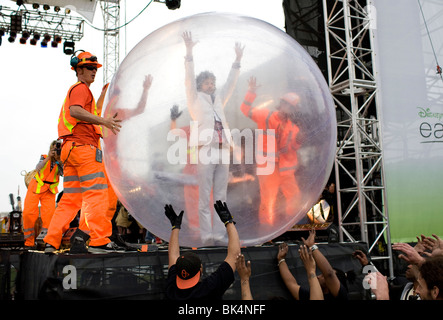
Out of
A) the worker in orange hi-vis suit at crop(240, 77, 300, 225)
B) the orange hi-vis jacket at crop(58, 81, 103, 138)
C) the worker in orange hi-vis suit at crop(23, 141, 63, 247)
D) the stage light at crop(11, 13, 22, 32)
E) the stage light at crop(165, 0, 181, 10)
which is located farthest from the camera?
the stage light at crop(11, 13, 22, 32)

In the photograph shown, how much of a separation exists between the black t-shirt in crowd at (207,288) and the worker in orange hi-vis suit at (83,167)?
0.79m

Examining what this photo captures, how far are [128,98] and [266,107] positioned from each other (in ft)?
2.50

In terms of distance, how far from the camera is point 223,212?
2223 mm

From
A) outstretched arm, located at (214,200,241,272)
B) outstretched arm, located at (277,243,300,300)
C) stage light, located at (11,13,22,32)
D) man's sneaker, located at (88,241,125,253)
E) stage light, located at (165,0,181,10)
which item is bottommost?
outstretched arm, located at (277,243,300,300)

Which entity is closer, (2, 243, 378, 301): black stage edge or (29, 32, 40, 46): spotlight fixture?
(2, 243, 378, 301): black stage edge

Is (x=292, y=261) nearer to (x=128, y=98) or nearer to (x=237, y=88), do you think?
(x=237, y=88)

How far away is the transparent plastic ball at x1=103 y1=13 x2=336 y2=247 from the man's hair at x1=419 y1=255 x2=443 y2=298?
81 centimetres

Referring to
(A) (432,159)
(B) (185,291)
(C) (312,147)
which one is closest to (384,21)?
(A) (432,159)

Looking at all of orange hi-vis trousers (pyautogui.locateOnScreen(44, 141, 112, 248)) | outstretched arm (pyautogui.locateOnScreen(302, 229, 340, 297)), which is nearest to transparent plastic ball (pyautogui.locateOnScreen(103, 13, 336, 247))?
outstretched arm (pyautogui.locateOnScreen(302, 229, 340, 297))

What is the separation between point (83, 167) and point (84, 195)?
190 mm

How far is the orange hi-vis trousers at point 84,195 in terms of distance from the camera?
9.27 ft

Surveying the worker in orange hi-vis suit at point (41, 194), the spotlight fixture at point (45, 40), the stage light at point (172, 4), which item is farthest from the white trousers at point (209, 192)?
the spotlight fixture at point (45, 40)

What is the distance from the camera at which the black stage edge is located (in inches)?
87.1

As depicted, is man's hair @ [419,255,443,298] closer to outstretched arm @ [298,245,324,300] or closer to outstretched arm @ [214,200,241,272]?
outstretched arm @ [298,245,324,300]
